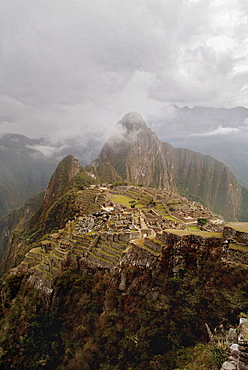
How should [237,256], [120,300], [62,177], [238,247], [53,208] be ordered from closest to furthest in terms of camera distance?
[237,256]
[238,247]
[120,300]
[53,208]
[62,177]

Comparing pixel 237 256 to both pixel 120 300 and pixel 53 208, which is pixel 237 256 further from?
pixel 53 208

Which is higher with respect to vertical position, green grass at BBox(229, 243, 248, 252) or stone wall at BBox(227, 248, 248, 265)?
green grass at BBox(229, 243, 248, 252)

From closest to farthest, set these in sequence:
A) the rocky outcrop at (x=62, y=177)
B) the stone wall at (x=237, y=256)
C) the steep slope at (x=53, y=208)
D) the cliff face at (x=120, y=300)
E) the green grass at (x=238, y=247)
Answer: the stone wall at (x=237, y=256)
the green grass at (x=238, y=247)
the cliff face at (x=120, y=300)
the steep slope at (x=53, y=208)
the rocky outcrop at (x=62, y=177)

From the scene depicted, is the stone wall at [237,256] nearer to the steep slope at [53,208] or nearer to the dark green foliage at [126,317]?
the dark green foliage at [126,317]

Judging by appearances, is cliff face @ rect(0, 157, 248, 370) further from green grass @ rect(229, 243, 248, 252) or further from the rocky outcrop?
the rocky outcrop

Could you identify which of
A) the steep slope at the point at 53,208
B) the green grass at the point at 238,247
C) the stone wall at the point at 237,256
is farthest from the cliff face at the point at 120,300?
the steep slope at the point at 53,208

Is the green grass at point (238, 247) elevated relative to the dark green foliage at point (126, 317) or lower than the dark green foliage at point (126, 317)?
elevated

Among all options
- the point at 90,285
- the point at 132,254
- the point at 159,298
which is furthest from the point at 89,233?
the point at 159,298

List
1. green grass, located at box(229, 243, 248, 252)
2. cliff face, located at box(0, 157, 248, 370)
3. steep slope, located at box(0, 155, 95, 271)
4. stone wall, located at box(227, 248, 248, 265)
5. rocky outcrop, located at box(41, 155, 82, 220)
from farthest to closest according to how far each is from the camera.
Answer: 1. rocky outcrop, located at box(41, 155, 82, 220)
2. steep slope, located at box(0, 155, 95, 271)
3. cliff face, located at box(0, 157, 248, 370)
4. green grass, located at box(229, 243, 248, 252)
5. stone wall, located at box(227, 248, 248, 265)

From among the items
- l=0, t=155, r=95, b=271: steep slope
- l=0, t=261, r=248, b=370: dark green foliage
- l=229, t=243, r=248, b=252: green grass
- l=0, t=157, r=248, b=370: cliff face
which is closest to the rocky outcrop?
l=0, t=155, r=95, b=271: steep slope

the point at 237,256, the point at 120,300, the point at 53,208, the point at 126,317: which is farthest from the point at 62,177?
the point at 237,256

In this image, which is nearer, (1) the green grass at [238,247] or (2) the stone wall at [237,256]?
(2) the stone wall at [237,256]

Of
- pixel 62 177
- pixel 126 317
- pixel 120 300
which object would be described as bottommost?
pixel 126 317

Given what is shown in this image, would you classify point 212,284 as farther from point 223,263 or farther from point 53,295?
point 53,295
